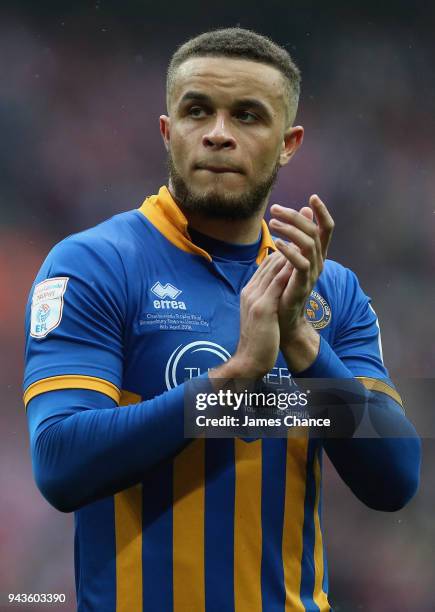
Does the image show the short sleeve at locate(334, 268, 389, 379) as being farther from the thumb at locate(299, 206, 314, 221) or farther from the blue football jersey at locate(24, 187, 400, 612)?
the thumb at locate(299, 206, 314, 221)

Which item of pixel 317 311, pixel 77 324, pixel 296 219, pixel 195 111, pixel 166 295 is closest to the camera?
pixel 296 219

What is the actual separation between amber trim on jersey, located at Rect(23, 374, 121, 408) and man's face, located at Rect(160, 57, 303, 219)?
59cm

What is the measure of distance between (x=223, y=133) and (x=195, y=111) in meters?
0.13

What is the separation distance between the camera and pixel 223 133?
98.5 inches

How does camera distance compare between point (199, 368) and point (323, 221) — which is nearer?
point (323, 221)

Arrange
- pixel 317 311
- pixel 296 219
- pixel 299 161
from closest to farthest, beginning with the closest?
pixel 296 219 < pixel 317 311 < pixel 299 161

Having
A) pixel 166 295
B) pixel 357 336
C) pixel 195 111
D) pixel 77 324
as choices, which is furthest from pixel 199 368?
pixel 195 111

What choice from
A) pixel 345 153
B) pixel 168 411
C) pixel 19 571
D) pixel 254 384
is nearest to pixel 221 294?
pixel 254 384

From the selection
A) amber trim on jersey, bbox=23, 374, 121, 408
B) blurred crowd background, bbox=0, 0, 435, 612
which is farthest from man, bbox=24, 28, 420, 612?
blurred crowd background, bbox=0, 0, 435, 612

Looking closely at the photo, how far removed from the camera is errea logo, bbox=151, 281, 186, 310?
8.03 ft

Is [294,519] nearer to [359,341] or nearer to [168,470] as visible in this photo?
[168,470]

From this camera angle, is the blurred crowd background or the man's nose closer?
the man's nose

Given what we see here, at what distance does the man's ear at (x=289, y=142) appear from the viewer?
2.80 m

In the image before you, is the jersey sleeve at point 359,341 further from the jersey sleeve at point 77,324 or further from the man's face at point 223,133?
the jersey sleeve at point 77,324
